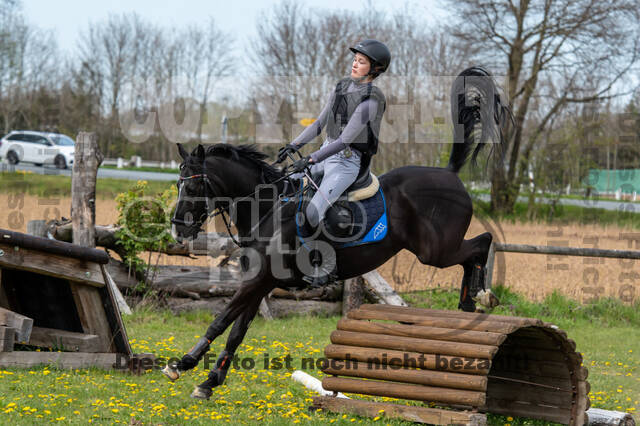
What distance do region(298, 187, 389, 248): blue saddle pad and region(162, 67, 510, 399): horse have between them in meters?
0.07

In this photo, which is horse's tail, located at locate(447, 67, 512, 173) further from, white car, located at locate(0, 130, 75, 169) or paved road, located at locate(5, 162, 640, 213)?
white car, located at locate(0, 130, 75, 169)

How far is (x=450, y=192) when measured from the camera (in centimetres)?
596

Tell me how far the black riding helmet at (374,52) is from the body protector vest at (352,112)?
167 millimetres

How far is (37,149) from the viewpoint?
98.1ft

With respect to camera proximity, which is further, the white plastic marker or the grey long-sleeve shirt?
the white plastic marker

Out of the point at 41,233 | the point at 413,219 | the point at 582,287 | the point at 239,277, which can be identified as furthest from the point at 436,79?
the point at 413,219

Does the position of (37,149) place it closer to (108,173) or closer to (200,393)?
(108,173)

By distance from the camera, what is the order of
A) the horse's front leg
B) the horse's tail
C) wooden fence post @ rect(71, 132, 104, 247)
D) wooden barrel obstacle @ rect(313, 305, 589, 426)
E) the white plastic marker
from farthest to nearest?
wooden fence post @ rect(71, 132, 104, 247) → the white plastic marker → the horse's tail → the horse's front leg → wooden barrel obstacle @ rect(313, 305, 589, 426)

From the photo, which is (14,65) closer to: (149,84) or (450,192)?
(149,84)

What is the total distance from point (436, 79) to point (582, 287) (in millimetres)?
11686

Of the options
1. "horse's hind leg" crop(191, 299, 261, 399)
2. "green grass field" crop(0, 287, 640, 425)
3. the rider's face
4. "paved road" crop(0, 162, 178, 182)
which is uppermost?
the rider's face

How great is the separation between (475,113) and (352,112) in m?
1.36

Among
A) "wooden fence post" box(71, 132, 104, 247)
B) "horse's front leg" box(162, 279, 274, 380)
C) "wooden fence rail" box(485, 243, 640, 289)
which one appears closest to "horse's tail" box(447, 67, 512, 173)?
"horse's front leg" box(162, 279, 274, 380)

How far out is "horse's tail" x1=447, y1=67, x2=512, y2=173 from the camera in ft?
19.9
